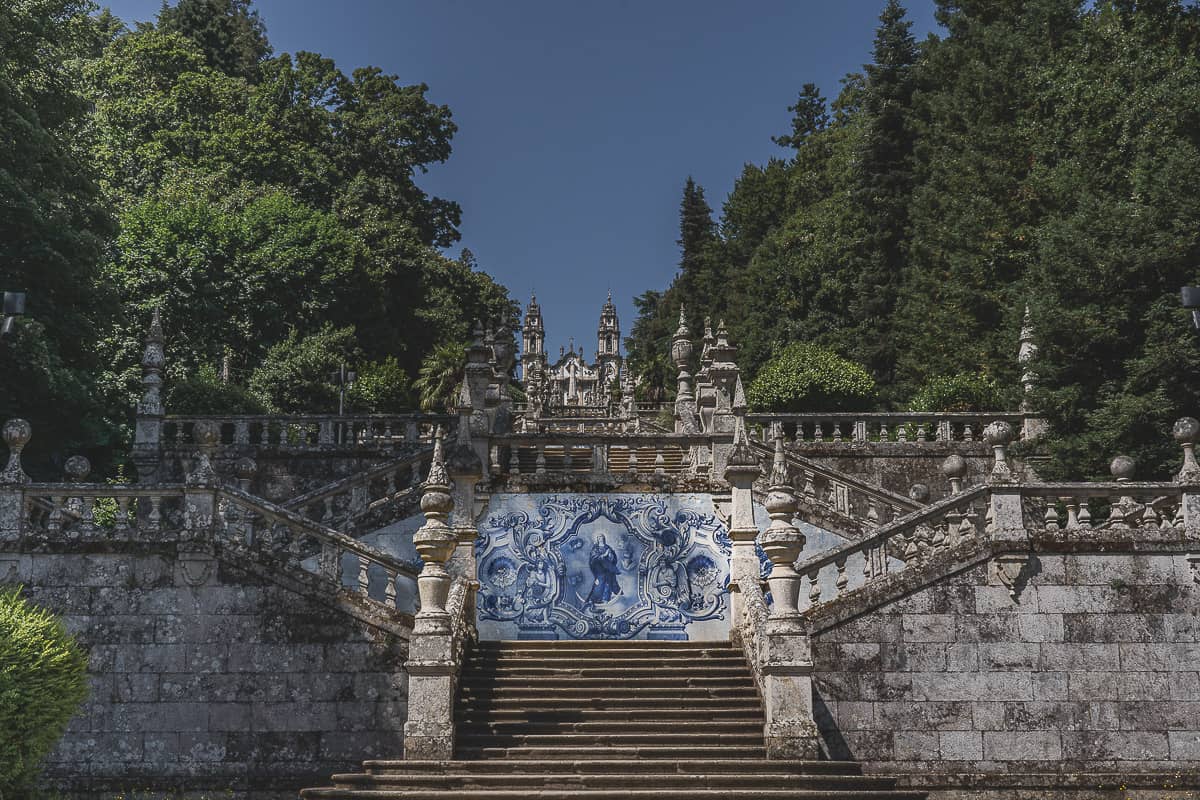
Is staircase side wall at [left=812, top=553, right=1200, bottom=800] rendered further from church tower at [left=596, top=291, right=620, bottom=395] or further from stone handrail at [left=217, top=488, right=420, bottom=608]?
church tower at [left=596, top=291, right=620, bottom=395]

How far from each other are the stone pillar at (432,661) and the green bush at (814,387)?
16.3m

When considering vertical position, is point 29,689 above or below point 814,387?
below

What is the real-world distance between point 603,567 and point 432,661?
16.6 ft

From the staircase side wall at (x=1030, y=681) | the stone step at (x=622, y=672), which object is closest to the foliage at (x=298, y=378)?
the stone step at (x=622, y=672)

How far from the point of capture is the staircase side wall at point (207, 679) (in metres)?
15.4

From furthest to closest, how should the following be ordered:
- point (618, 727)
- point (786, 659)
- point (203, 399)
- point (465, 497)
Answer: point (203, 399), point (465, 497), point (618, 727), point (786, 659)

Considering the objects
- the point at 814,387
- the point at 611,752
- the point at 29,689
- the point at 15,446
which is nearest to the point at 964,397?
the point at 814,387

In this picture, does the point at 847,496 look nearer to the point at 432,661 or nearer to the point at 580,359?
the point at 432,661

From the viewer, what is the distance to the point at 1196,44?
28203 millimetres

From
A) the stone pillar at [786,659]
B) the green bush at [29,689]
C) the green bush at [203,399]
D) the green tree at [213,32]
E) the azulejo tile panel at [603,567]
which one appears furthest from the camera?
the green tree at [213,32]

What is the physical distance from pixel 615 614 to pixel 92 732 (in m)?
7.23

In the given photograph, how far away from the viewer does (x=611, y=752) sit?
14125 mm

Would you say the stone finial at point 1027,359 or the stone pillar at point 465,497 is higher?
the stone finial at point 1027,359

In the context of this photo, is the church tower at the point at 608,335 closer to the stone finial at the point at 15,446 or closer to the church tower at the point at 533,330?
the church tower at the point at 533,330
